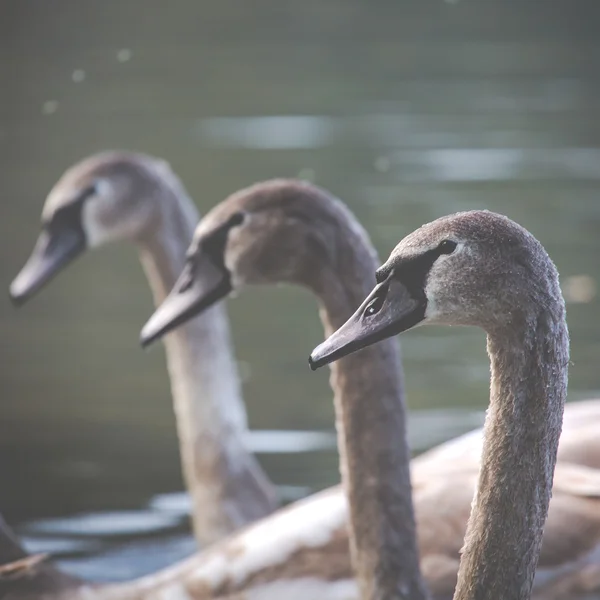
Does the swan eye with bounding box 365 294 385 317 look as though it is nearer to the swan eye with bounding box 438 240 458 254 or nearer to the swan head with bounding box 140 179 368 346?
the swan eye with bounding box 438 240 458 254

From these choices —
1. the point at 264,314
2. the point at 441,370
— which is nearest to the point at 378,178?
the point at 264,314

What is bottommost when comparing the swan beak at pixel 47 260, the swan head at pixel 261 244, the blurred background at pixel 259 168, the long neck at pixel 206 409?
the blurred background at pixel 259 168

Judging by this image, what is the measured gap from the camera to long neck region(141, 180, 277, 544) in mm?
5977

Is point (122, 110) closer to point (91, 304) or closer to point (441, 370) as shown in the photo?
point (91, 304)

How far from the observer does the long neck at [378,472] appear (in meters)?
4.21

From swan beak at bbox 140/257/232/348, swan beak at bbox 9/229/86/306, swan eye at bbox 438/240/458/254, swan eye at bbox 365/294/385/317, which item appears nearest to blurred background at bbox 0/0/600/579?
swan beak at bbox 9/229/86/306

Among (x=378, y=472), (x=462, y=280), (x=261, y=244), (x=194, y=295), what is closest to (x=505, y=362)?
(x=462, y=280)

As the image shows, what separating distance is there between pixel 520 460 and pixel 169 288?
10.9 ft

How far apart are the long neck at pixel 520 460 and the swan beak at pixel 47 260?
317cm

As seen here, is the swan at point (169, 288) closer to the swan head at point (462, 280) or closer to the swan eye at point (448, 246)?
the swan head at point (462, 280)

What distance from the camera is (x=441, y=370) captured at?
28.2 feet

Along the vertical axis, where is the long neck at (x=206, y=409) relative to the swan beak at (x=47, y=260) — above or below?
below

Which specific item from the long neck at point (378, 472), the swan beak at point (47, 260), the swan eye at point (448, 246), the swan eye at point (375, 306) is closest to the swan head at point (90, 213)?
the swan beak at point (47, 260)

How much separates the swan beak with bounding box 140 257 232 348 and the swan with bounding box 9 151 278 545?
1.25 meters
